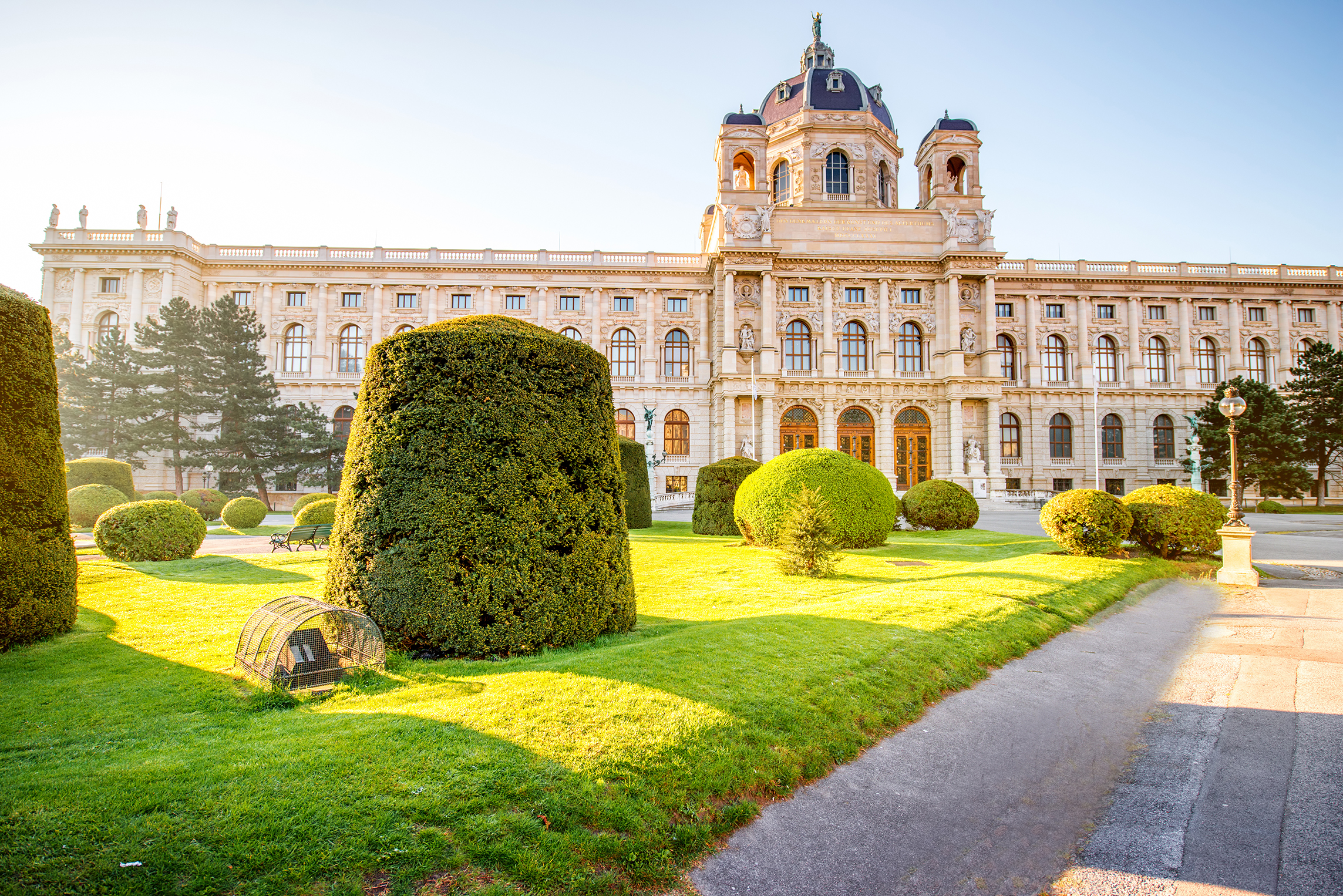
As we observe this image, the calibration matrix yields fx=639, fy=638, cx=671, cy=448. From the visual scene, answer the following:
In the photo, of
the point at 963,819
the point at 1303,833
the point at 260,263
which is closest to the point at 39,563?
the point at 963,819

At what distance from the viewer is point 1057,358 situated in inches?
1839

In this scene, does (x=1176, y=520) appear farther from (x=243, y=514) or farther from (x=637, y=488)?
(x=243, y=514)

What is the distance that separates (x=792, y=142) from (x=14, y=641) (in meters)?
50.4

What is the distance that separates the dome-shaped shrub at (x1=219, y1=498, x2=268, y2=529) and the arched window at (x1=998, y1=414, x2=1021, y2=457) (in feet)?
145

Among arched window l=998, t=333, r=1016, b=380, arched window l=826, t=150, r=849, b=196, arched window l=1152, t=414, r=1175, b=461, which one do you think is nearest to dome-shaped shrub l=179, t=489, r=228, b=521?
arched window l=826, t=150, r=849, b=196

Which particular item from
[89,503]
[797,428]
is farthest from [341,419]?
[797,428]

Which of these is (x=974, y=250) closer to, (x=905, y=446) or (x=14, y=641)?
(x=905, y=446)

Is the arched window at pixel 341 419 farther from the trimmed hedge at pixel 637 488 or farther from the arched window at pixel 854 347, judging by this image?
the arched window at pixel 854 347

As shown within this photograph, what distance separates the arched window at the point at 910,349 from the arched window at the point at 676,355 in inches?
572

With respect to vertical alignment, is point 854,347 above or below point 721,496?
above

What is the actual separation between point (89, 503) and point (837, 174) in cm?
4651

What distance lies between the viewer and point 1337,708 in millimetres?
5457

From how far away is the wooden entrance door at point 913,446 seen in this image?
42.1 m

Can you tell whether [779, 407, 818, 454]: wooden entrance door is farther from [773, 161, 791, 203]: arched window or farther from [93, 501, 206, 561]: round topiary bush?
[93, 501, 206, 561]: round topiary bush
